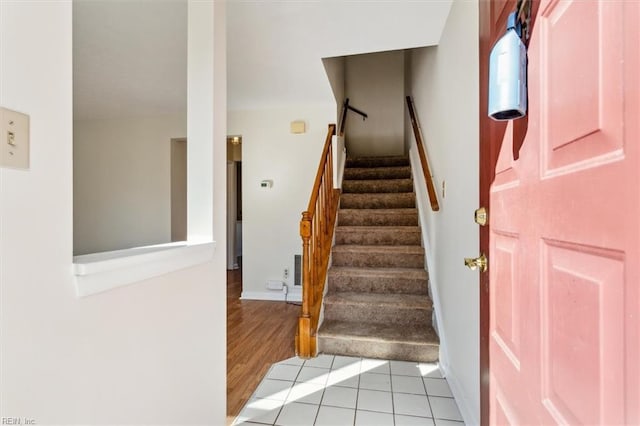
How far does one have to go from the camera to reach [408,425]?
1615mm

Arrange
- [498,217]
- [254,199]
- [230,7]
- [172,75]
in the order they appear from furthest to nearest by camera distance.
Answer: [254,199]
[172,75]
[230,7]
[498,217]

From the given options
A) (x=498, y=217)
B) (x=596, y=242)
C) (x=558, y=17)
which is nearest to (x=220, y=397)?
(x=498, y=217)

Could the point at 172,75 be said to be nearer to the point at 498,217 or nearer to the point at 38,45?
the point at 38,45

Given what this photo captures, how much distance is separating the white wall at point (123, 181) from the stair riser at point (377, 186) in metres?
2.43

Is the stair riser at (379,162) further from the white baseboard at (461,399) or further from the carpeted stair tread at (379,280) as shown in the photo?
the white baseboard at (461,399)

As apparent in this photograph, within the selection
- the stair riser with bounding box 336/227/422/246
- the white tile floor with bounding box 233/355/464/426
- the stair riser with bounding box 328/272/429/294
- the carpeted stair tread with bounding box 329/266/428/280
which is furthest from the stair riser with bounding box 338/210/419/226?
the white tile floor with bounding box 233/355/464/426

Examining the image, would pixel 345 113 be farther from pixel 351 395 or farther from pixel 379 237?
pixel 351 395

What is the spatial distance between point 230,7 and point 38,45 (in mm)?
1504

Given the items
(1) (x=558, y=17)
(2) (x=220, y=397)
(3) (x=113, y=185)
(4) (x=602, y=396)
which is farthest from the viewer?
(3) (x=113, y=185)

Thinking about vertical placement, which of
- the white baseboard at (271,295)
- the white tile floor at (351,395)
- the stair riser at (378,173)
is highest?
the stair riser at (378,173)

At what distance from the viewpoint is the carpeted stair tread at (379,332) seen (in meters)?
2.30

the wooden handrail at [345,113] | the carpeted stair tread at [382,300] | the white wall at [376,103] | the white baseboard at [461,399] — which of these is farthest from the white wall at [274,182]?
the white baseboard at [461,399]

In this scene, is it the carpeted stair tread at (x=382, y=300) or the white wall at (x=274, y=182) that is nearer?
the carpeted stair tread at (x=382, y=300)

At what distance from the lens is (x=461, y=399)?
1696 millimetres
